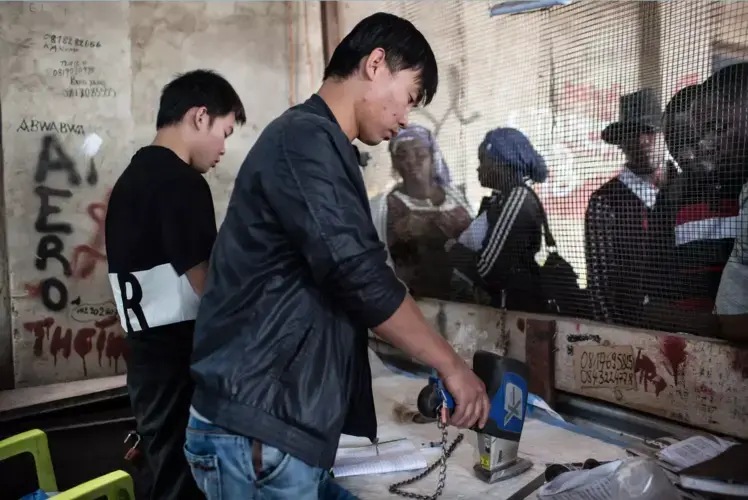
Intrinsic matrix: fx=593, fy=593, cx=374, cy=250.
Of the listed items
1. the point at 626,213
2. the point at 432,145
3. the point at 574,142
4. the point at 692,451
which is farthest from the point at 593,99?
the point at 692,451

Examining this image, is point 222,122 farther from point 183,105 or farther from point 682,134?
point 682,134

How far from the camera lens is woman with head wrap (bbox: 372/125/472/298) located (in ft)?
9.66

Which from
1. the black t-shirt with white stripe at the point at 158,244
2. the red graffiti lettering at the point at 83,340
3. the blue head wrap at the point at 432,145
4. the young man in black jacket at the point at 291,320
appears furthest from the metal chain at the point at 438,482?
the red graffiti lettering at the point at 83,340

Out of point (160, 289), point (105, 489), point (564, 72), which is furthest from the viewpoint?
point (564, 72)

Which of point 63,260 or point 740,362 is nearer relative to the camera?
point 740,362

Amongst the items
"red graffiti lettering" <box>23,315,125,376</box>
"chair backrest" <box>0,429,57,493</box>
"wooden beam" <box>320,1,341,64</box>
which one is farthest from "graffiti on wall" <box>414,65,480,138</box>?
"red graffiti lettering" <box>23,315,125,376</box>

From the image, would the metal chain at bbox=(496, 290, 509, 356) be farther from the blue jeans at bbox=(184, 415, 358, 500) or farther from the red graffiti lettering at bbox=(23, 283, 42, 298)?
the red graffiti lettering at bbox=(23, 283, 42, 298)

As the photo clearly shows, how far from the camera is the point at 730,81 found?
183cm

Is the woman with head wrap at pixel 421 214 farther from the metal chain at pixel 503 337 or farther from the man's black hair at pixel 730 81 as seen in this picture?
the man's black hair at pixel 730 81

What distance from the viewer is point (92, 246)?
3.59 meters

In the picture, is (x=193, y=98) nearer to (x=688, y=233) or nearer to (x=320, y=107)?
(x=320, y=107)

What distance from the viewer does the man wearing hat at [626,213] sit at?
206cm

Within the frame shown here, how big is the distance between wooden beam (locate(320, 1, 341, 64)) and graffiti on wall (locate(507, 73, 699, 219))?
1755 mm

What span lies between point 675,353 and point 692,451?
380 millimetres
